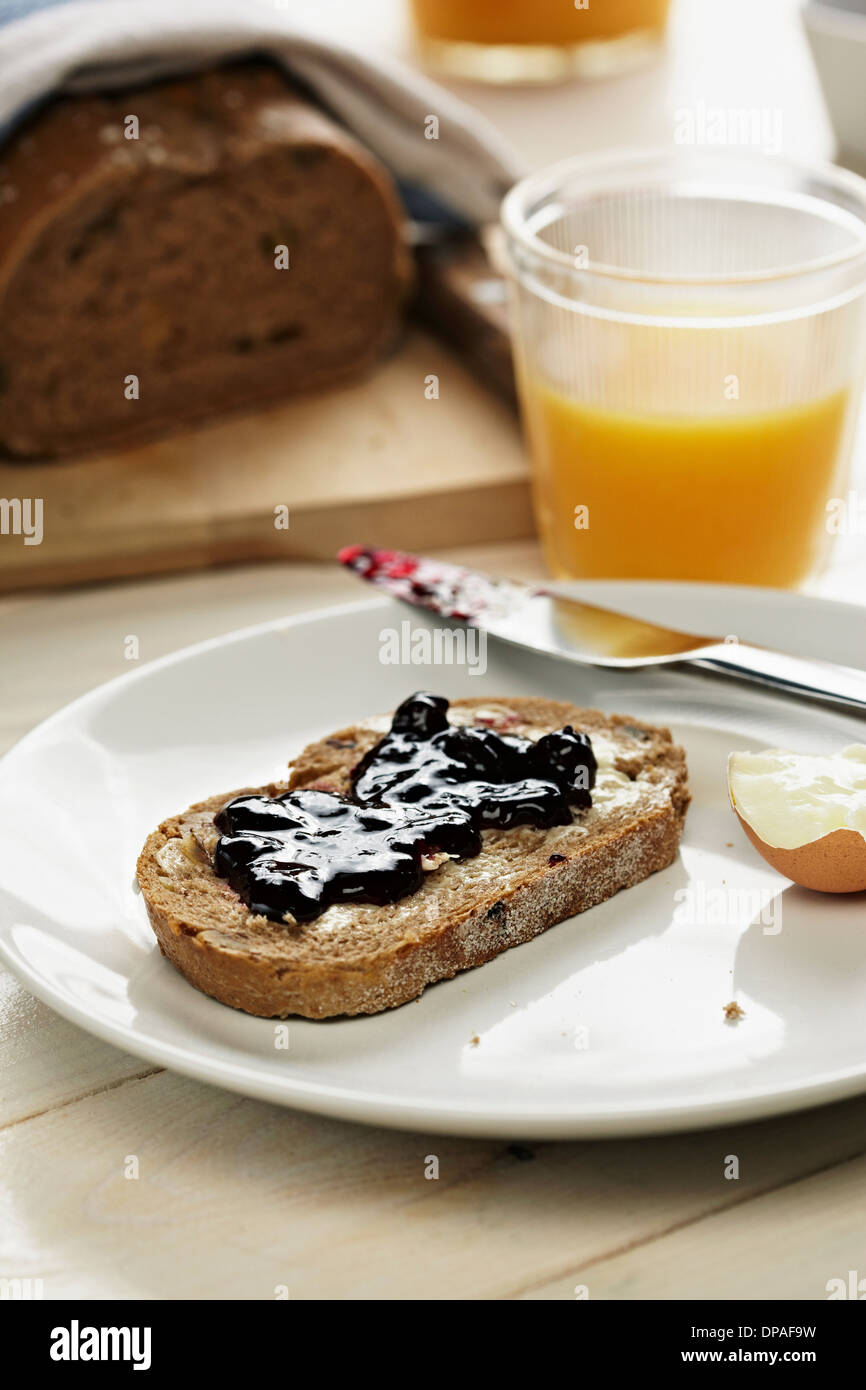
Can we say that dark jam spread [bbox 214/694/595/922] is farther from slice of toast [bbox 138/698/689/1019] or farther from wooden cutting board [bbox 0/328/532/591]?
wooden cutting board [bbox 0/328/532/591]

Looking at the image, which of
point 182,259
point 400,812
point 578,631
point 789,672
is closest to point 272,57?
point 182,259

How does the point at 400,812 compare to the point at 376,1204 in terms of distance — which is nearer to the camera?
the point at 376,1204

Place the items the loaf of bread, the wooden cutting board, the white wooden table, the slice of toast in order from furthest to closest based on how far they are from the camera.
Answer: the loaf of bread → the wooden cutting board → the slice of toast → the white wooden table

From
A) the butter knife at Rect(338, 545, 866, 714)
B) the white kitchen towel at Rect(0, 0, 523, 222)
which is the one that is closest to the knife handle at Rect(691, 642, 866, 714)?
the butter knife at Rect(338, 545, 866, 714)

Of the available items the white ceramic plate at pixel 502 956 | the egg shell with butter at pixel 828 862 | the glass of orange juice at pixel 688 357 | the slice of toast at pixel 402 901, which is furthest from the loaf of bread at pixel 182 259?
the egg shell with butter at pixel 828 862

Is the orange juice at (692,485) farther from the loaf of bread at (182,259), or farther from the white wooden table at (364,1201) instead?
the white wooden table at (364,1201)

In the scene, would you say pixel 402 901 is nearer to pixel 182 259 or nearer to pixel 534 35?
pixel 182 259
